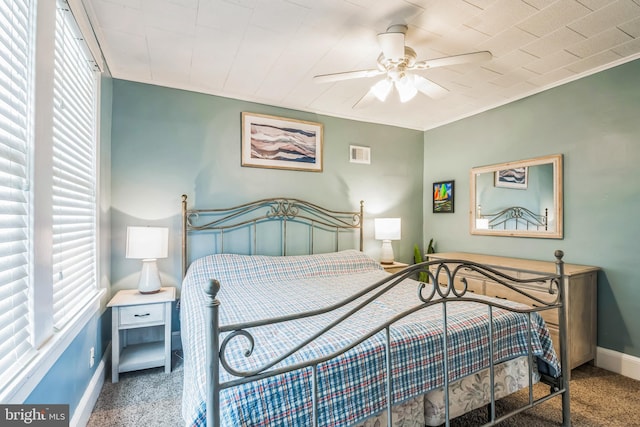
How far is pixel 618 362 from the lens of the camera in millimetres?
2453

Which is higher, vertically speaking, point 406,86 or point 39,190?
point 406,86

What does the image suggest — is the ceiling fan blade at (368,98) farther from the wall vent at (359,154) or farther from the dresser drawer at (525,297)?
the dresser drawer at (525,297)

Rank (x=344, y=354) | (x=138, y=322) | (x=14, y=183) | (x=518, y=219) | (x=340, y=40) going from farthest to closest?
(x=518, y=219)
(x=138, y=322)
(x=340, y=40)
(x=344, y=354)
(x=14, y=183)

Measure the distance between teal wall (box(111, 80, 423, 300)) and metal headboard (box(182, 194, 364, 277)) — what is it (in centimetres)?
9

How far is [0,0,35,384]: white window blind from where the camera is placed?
3.35ft

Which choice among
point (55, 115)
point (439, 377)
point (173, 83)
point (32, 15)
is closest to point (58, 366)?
point (55, 115)

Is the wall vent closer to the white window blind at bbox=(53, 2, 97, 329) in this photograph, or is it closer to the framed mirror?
the framed mirror

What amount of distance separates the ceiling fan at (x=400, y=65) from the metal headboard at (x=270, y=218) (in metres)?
1.54

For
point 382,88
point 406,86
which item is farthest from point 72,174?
point 406,86

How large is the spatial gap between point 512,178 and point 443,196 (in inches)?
36.1

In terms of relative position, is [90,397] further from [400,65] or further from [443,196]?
[443,196]

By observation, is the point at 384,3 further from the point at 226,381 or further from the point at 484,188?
the point at 484,188

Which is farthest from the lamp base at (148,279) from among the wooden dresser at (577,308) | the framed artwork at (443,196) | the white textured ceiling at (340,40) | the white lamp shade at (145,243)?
the framed artwork at (443,196)

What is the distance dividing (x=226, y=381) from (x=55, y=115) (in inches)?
61.1
